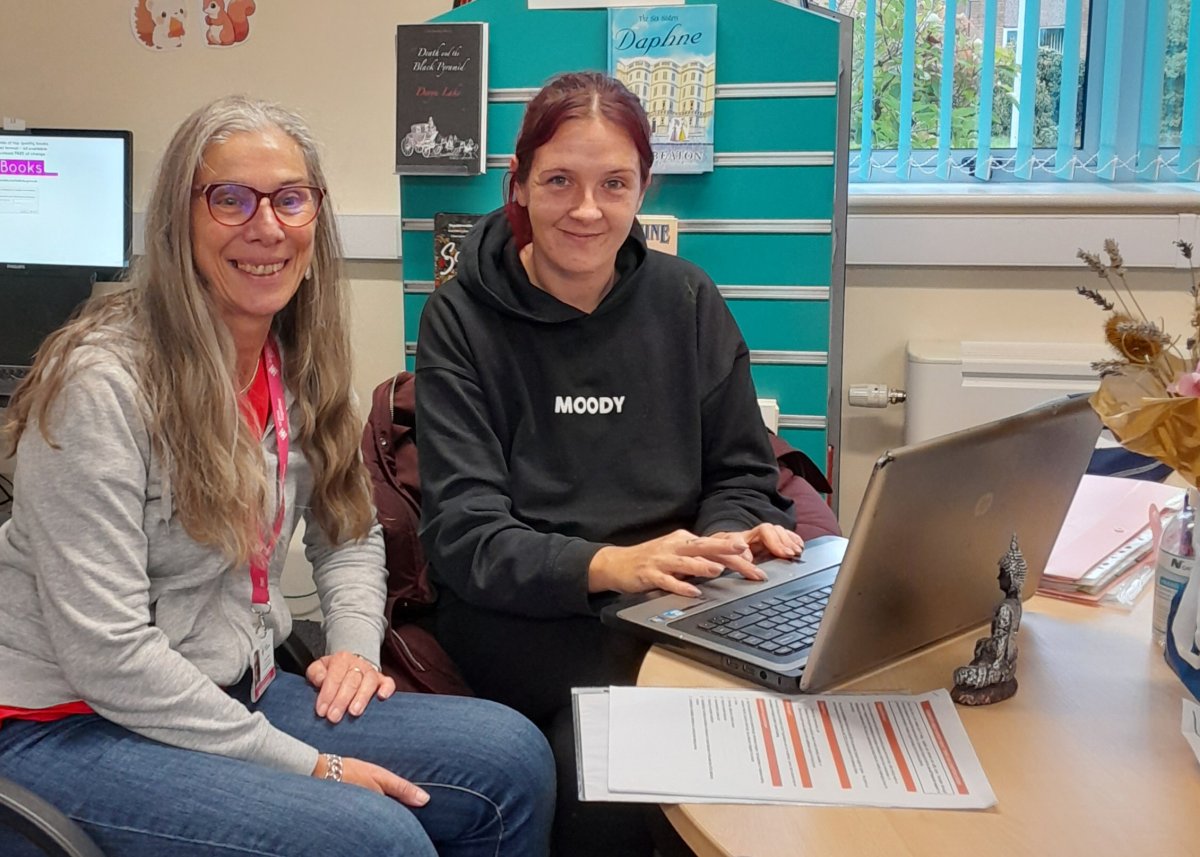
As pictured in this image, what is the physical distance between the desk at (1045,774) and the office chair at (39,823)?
0.52m

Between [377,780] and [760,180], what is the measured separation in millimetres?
1368

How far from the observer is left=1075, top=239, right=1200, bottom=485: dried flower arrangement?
36.9 inches

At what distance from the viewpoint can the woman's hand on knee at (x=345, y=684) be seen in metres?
1.38

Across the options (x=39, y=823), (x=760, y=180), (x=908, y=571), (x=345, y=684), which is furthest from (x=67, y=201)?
(x=908, y=571)

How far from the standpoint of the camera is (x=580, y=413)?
64.3 inches

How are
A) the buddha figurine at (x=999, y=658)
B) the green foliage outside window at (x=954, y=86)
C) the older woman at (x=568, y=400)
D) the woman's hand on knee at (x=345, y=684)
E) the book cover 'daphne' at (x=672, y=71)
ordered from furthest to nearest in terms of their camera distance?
the green foliage outside window at (x=954, y=86) → the book cover 'daphne' at (x=672, y=71) → the older woman at (x=568, y=400) → the woman's hand on knee at (x=345, y=684) → the buddha figurine at (x=999, y=658)

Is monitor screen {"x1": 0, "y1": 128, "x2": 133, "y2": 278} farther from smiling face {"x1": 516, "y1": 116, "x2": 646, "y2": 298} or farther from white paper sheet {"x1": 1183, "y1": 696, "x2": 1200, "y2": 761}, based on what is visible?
white paper sheet {"x1": 1183, "y1": 696, "x2": 1200, "y2": 761}

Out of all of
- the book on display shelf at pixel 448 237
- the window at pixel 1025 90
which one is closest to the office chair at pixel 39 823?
the book on display shelf at pixel 448 237

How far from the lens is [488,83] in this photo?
226cm

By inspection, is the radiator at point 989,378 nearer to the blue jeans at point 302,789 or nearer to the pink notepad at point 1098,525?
the pink notepad at point 1098,525

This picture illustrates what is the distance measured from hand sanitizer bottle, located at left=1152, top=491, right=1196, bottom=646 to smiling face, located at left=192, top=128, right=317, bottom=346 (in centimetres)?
98

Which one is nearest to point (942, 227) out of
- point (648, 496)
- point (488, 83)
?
point (488, 83)

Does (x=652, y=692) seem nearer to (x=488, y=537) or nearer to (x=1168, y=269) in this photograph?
(x=488, y=537)

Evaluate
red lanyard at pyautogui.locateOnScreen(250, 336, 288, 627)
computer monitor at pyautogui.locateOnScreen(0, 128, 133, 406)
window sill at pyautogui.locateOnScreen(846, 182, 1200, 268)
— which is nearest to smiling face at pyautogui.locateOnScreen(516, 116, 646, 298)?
red lanyard at pyautogui.locateOnScreen(250, 336, 288, 627)
